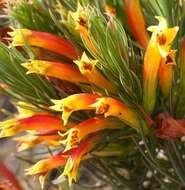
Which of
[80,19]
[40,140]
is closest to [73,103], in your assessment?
[80,19]

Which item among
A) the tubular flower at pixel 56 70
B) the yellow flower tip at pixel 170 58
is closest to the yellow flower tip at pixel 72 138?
the tubular flower at pixel 56 70

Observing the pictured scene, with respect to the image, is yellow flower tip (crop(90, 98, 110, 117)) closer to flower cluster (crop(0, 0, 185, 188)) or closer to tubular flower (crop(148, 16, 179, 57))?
flower cluster (crop(0, 0, 185, 188))

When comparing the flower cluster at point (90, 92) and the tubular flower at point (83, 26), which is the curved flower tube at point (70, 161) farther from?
the tubular flower at point (83, 26)

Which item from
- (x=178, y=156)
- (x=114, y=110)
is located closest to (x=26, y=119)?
(x=114, y=110)

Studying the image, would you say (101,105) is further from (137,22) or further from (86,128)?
(137,22)

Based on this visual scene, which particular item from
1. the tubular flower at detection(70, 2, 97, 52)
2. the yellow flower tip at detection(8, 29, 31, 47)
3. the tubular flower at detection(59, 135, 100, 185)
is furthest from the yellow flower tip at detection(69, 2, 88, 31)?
the tubular flower at detection(59, 135, 100, 185)

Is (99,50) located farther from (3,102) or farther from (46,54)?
(3,102)
